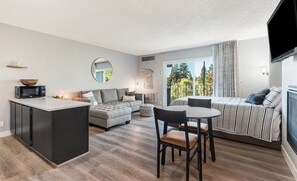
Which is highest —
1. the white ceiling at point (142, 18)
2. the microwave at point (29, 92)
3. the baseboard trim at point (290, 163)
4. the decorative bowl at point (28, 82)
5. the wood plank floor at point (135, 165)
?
the white ceiling at point (142, 18)

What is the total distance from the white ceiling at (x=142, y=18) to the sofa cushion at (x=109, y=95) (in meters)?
1.88

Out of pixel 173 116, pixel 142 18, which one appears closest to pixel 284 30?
pixel 173 116

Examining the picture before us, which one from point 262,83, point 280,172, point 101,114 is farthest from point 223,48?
point 101,114

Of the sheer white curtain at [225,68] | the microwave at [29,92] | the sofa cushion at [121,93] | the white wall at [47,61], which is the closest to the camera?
the microwave at [29,92]

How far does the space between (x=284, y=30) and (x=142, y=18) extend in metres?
2.28

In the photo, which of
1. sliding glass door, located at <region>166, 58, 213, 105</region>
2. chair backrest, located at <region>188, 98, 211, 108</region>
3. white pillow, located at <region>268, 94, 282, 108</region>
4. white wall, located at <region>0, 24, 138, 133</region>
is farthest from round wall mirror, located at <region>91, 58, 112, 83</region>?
white pillow, located at <region>268, 94, 282, 108</region>

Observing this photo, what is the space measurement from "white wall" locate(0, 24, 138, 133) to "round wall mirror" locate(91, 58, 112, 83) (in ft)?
0.48

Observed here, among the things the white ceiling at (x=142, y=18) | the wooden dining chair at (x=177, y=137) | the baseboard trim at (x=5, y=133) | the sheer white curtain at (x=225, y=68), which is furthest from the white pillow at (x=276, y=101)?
the baseboard trim at (x=5, y=133)

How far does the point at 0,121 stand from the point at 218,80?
5.94m

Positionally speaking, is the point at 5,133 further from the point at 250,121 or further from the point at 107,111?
the point at 250,121

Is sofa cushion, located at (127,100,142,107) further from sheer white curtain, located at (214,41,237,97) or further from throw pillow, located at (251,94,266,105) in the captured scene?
throw pillow, located at (251,94,266,105)

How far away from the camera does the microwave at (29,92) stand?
320 centimetres

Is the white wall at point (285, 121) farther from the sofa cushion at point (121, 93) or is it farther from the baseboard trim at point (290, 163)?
the sofa cushion at point (121, 93)

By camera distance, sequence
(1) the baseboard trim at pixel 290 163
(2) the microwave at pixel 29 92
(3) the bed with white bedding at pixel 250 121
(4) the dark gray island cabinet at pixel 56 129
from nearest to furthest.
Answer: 1. (1) the baseboard trim at pixel 290 163
2. (4) the dark gray island cabinet at pixel 56 129
3. (3) the bed with white bedding at pixel 250 121
4. (2) the microwave at pixel 29 92
